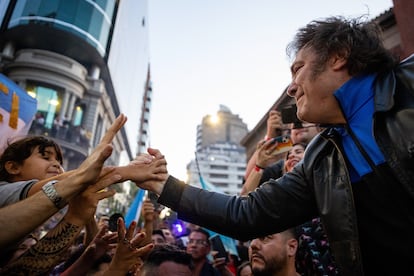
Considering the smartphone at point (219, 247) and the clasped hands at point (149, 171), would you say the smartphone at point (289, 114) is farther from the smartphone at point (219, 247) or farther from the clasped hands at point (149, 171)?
the smartphone at point (219, 247)

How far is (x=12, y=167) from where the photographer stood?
6.91 ft

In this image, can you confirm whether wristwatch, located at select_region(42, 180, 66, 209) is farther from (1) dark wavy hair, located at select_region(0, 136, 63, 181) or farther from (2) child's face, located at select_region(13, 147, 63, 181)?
(1) dark wavy hair, located at select_region(0, 136, 63, 181)

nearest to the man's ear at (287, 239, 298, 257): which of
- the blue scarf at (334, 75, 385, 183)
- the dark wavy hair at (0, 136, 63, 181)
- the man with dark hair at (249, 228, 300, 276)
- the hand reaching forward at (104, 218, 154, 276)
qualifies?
the man with dark hair at (249, 228, 300, 276)

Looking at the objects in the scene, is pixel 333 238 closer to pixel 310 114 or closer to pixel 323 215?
pixel 323 215

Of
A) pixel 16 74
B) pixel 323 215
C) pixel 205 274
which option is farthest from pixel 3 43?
pixel 323 215

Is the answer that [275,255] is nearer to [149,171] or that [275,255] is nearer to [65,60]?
[149,171]

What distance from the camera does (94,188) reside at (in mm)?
1840

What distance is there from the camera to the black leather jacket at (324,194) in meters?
1.19

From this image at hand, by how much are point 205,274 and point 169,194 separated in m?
2.72

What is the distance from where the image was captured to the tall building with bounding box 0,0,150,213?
26.1 metres

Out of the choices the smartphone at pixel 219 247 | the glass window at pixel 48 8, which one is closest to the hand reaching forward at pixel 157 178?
the smartphone at pixel 219 247

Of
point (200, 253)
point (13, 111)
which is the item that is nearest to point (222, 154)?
point (200, 253)

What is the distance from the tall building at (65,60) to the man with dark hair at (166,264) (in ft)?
76.0

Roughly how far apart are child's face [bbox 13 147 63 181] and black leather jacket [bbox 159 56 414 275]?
1.08 m
